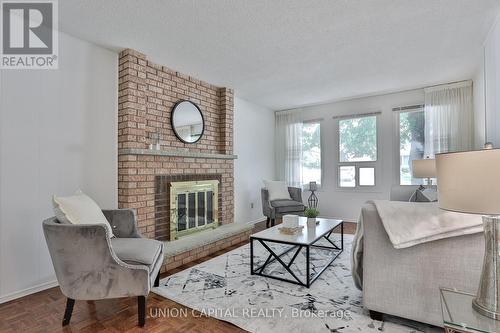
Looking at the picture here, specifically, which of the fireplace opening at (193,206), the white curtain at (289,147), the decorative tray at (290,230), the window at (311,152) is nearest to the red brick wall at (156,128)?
the fireplace opening at (193,206)

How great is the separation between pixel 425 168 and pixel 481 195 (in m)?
2.59

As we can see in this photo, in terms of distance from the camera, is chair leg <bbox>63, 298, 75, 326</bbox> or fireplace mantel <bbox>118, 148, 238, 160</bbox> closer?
chair leg <bbox>63, 298, 75, 326</bbox>

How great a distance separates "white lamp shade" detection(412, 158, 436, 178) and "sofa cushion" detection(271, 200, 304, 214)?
79.3 inches

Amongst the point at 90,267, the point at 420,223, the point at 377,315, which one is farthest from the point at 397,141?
the point at 90,267

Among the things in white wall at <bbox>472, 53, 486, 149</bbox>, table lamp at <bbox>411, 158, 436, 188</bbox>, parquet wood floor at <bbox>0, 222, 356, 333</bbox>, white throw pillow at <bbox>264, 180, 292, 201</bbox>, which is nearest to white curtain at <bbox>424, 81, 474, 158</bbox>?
white wall at <bbox>472, 53, 486, 149</bbox>

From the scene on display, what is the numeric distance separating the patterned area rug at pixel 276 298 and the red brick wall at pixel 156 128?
1.07 m

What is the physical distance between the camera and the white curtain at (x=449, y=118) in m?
4.15

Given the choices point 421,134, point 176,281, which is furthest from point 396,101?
point 176,281

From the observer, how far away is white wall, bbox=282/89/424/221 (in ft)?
15.9

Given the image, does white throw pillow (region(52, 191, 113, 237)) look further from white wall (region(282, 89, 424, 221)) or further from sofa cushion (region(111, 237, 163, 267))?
white wall (region(282, 89, 424, 221))

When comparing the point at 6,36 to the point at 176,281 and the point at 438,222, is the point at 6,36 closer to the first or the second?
the point at 176,281

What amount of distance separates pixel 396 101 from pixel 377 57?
1932 mm

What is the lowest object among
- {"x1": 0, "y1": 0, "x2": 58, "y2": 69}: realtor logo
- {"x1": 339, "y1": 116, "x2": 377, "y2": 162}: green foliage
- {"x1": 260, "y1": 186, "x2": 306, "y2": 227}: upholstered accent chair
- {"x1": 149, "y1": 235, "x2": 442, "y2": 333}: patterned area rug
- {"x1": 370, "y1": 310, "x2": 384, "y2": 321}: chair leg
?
{"x1": 149, "y1": 235, "x2": 442, "y2": 333}: patterned area rug

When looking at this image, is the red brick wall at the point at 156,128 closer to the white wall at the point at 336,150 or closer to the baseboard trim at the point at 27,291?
the baseboard trim at the point at 27,291
